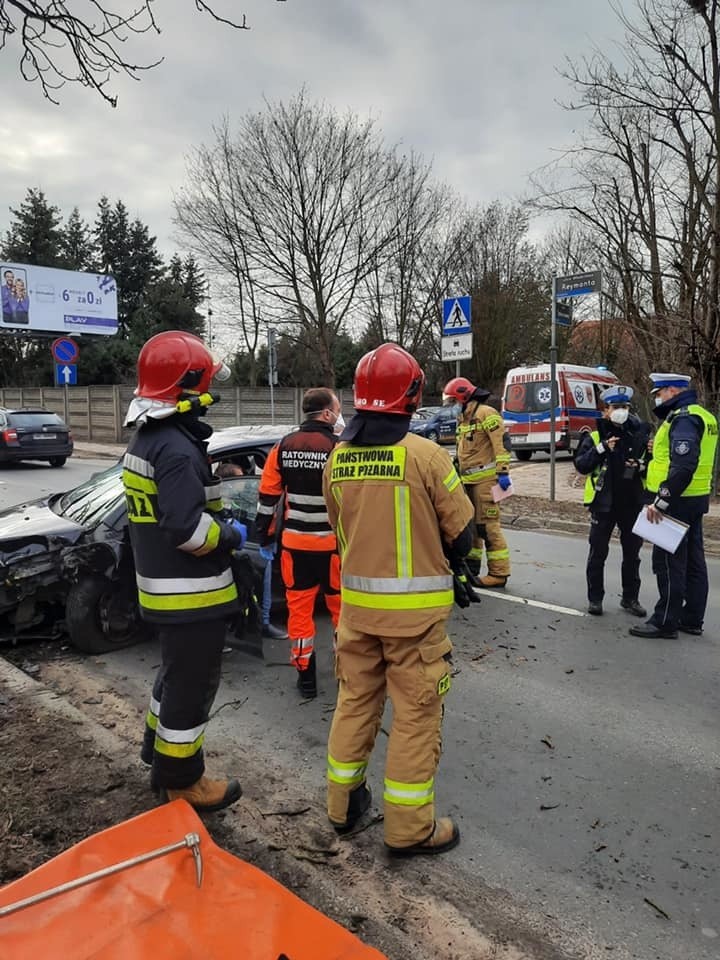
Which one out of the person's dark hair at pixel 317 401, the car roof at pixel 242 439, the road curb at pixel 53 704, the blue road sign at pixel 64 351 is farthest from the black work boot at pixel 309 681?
the blue road sign at pixel 64 351

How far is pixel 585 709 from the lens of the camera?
3.93 m

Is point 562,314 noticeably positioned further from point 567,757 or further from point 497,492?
point 567,757

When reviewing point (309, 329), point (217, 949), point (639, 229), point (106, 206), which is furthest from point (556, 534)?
point (106, 206)

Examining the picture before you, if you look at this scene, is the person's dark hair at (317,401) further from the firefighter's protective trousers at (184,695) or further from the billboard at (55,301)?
the billboard at (55,301)

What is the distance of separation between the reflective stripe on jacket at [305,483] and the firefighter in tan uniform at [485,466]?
8.73 feet

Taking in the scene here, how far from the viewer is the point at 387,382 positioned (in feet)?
8.88

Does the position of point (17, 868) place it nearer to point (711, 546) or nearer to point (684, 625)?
point (684, 625)

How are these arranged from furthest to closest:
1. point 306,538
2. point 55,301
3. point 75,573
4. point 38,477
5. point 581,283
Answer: point 55,301, point 38,477, point 581,283, point 75,573, point 306,538

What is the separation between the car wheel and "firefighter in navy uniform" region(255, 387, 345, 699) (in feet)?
4.15

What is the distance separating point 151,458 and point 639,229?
17.1m

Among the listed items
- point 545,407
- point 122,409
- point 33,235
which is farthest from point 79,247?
point 545,407

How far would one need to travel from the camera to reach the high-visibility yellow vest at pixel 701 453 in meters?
4.98

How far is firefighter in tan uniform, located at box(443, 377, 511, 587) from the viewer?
6.48 m

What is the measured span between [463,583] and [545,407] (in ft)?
55.9
